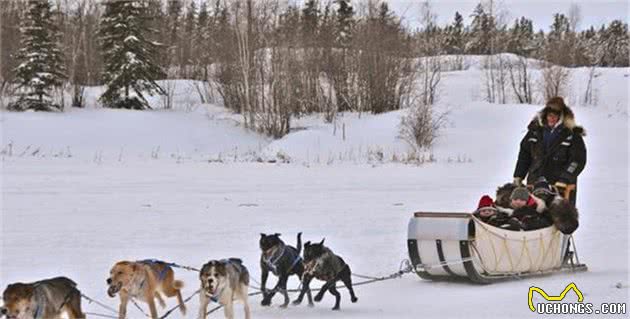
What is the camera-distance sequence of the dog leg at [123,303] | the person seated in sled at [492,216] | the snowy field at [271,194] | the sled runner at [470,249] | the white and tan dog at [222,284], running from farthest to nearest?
the person seated in sled at [492,216] → the snowy field at [271,194] → the sled runner at [470,249] → the dog leg at [123,303] → the white and tan dog at [222,284]

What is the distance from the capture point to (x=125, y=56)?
2928cm

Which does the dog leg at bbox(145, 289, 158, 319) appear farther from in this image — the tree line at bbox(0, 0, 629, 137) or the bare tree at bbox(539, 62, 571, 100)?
the bare tree at bbox(539, 62, 571, 100)

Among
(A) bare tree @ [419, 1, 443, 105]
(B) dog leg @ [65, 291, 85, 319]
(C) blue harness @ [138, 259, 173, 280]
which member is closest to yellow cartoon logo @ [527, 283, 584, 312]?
(C) blue harness @ [138, 259, 173, 280]

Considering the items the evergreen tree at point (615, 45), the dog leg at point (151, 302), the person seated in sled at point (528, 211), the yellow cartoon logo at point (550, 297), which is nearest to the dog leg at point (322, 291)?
the dog leg at point (151, 302)

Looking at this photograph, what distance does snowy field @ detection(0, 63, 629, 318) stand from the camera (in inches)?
277

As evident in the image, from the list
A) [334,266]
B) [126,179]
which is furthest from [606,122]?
[334,266]

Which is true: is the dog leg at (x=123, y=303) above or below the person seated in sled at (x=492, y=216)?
below

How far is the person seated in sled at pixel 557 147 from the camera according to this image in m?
7.82

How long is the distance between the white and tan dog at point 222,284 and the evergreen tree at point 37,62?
23424mm

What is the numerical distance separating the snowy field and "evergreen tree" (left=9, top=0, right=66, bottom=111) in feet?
3.33

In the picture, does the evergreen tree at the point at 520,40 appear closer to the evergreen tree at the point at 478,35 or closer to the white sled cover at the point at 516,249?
the evergreen tree at the point at 478,35

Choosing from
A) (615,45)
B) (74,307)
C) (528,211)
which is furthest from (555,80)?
(615,45)

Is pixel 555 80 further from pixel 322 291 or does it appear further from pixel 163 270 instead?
pixel 163 270

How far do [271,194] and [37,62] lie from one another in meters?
15.6
